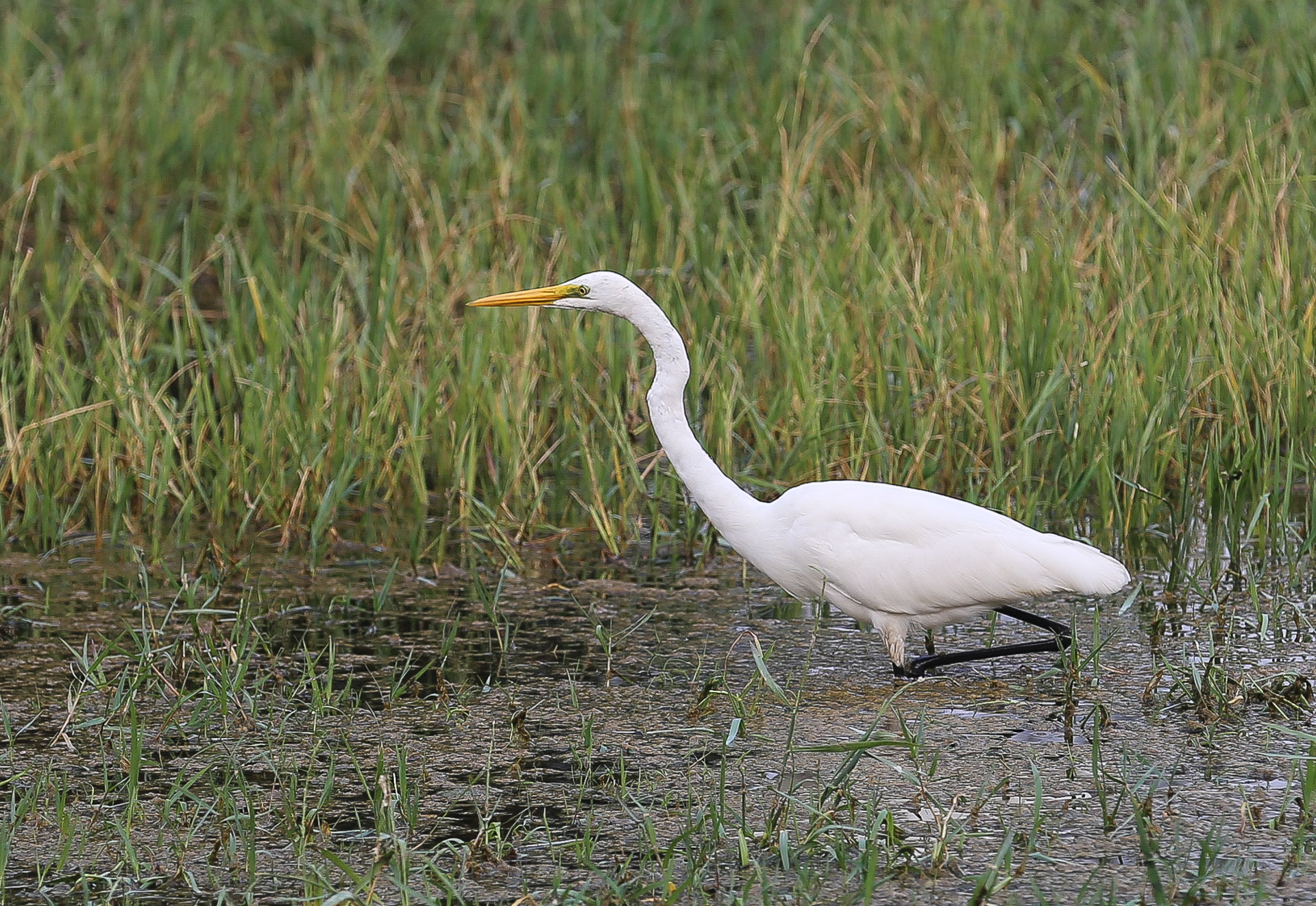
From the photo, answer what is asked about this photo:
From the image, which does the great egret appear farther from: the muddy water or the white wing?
the muddy water

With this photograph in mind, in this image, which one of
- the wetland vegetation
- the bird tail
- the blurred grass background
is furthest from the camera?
the blurred grass background

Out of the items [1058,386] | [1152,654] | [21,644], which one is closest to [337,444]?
[21,644]

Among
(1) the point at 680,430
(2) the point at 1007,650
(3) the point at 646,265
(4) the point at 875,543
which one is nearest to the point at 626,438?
(1) the point at 680,430

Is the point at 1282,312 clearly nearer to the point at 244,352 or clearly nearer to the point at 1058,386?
the point at 1058,386

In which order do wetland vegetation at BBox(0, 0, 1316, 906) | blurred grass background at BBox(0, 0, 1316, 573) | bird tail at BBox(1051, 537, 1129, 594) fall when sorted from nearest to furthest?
wetland vegetation at BBox(0, 0, 1316, 906), bird tail at BBox(1051, 537, 1129, 594), blurred grass background at BBox(0, 0, 1316, 573)

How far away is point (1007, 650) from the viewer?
3.93 meters

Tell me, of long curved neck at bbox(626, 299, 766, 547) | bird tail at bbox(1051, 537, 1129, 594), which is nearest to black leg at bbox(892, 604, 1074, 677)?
bird tail at bbox(1051, 537, 1129, 594)

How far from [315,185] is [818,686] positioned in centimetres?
403

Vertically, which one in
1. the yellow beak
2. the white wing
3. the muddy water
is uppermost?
the yellow beak

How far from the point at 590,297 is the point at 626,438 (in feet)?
3.34

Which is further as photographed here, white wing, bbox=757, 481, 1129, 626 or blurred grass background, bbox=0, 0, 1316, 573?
blurred grass background, bbox=0, 0, 1316, 573

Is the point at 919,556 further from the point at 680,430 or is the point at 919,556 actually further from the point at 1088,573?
the point at 680,430

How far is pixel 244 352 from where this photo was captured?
18.7ft

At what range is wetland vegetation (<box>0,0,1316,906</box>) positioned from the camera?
10.2 feet
